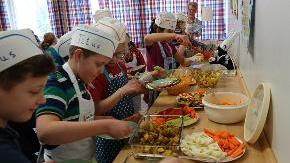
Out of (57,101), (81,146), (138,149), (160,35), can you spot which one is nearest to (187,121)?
(138,149)

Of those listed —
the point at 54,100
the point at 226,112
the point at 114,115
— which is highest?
the point at 54,100

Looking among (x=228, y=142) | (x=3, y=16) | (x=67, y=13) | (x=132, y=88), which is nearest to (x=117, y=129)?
(x=228, y=142)

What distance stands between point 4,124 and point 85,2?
13.1 ft

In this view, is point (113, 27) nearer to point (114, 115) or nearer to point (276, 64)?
point (114, 115)

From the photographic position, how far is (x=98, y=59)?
3.88 ft

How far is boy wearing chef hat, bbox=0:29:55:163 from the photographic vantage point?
70 cm

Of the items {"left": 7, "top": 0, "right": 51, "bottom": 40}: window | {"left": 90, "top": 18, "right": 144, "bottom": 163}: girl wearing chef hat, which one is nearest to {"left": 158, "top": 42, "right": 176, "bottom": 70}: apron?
{"left": 90, "top": 18, "right": 144, "bottom": 163}: girl wearing chef hat

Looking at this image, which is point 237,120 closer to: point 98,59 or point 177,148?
point 177,148

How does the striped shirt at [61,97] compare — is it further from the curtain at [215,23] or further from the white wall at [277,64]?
the curtain at [215,23]

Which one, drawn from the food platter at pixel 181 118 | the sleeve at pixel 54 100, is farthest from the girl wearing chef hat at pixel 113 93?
the sleeve at pixel 54 100

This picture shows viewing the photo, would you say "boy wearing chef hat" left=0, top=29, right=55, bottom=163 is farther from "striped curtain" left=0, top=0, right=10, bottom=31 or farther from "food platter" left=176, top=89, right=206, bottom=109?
"striped curtain" left=0, top=0, right=10, bottom=31

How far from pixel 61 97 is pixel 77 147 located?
24 cm

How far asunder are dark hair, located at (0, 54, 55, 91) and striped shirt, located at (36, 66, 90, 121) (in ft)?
0.93

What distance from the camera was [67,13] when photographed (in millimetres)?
4602
